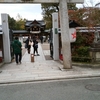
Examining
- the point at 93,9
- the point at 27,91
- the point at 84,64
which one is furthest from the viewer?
the point at 93,9

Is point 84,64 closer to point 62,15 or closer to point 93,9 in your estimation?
point 62,15

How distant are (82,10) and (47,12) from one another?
2839cm

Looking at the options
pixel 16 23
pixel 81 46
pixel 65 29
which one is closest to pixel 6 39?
pixel 65 29

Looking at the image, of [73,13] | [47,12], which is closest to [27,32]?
[47,12]

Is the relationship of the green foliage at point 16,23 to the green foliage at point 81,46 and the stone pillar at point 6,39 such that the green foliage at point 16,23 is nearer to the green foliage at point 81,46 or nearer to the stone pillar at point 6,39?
the stone pillar at point 6,39

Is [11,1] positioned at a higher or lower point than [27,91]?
higher

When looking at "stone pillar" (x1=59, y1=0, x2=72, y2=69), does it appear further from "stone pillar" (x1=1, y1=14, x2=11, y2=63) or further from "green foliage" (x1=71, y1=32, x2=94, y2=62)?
A: "stone pillar" (x1=1, y1=14, x2=11, y2=63)

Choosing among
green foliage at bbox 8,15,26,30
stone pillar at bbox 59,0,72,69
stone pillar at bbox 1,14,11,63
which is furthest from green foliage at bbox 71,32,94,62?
green foliage at bbox 8,15,26,30

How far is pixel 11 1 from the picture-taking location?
7.46 m

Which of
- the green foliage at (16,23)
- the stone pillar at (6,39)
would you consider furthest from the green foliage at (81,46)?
the green foliage at (16,23)

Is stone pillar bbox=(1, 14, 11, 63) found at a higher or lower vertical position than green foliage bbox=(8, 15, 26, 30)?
lower

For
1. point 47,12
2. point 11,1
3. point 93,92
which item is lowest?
point 93,92

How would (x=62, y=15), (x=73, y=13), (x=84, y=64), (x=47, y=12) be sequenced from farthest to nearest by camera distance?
(x=47, y=12) < (x=73, y=13) < (x=84, y=64) < (x=62, y=15)

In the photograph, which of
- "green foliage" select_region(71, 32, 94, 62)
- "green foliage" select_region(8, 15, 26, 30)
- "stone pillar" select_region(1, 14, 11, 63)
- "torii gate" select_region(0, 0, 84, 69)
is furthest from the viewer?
"green foliage" select_region(8, 15, 26, 30)
